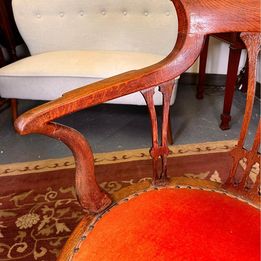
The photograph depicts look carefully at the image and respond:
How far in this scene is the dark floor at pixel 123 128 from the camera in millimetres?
1725

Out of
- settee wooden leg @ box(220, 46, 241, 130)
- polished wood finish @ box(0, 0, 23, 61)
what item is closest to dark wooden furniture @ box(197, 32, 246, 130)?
settee wooden leg @ box(220, 46, 241, 130)

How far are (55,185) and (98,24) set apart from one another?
113 centimetres

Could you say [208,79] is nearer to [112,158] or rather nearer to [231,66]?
[231,66]

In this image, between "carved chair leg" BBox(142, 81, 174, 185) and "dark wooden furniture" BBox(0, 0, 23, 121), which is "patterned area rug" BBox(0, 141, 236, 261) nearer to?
"carved chair leg" BBox(142, 81, 174, 185)

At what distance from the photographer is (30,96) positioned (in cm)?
168

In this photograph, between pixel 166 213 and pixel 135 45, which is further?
pixel 135 45

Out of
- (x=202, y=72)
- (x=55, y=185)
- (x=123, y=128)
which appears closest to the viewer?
(x=55, y=185)

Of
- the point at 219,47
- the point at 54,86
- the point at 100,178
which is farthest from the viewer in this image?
the point at 219,47

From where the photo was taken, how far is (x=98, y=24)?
1952 mm

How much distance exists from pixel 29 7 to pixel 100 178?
1.26 metres

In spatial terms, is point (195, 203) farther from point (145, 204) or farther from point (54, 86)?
point (54, 86)

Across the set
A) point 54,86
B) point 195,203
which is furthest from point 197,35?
point 54,86

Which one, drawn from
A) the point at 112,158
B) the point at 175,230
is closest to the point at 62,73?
the point at 112,158

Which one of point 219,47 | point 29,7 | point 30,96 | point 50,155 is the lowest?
point 50,155
